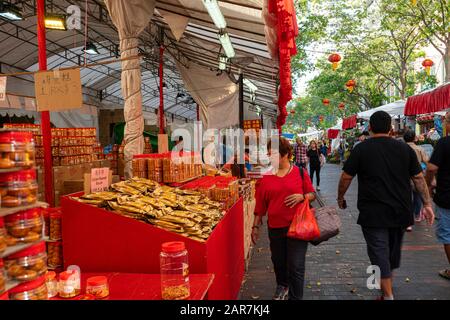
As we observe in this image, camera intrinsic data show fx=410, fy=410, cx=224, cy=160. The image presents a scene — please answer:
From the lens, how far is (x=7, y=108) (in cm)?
1479

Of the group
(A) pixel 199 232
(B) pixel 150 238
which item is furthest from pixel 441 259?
(B) pixel 150 238

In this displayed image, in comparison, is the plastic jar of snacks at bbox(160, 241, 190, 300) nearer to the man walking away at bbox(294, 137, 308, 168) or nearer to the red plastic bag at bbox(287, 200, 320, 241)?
the red plastic bag at bbox(287, 200, 320, 241)

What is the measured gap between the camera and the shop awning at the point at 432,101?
9.38 meters

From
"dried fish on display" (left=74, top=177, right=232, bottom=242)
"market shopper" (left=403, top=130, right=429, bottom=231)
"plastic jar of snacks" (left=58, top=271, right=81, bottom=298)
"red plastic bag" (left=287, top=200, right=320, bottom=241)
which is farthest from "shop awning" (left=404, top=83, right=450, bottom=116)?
"plastic jar of snacks" (left=58, top=271, right=81, bottom=298)

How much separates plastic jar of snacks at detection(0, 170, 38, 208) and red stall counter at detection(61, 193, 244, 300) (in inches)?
51.1

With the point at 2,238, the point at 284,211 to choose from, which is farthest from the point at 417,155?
the point at 2,238

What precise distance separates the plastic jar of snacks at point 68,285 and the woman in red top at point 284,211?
2.20 m

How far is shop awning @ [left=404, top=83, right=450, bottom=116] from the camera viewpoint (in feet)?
30.8

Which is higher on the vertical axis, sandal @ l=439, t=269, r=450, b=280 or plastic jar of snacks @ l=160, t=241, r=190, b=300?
plastic jar of snacks @ l=160, t=241, r=190, b=300

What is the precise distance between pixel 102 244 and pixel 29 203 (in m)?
1.43

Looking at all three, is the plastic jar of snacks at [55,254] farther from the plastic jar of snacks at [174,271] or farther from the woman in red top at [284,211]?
the woman in red top at [284,211]

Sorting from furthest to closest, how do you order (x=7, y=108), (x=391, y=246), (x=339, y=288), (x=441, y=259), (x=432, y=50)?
(x=432, y=50) → (x=7, y=108) → (x=441, y=259) → (x=339, y=288) → (x=391, y=246)

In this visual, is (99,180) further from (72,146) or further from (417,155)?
(72,146)
